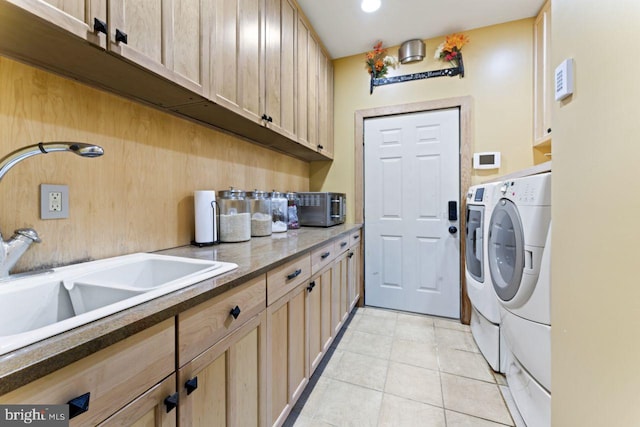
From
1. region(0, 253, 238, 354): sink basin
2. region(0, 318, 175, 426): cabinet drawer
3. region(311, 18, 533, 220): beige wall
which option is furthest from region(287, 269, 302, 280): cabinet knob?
region(311, 18, 533, 220): beige wall

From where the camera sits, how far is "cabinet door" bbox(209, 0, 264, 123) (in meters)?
1.28

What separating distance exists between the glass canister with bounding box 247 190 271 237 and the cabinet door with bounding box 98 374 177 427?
118cm

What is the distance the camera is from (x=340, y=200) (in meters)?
2.67

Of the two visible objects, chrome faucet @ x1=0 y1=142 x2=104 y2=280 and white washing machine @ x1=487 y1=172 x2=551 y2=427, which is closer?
chrome faucet @ x1=0 y1=142 x2=104 y2=280

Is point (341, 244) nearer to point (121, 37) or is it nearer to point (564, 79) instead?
point (564, 79)

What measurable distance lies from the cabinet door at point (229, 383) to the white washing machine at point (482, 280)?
152cm

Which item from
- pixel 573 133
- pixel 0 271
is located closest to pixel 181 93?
pixel 0 271

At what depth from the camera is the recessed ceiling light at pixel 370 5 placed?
207cm

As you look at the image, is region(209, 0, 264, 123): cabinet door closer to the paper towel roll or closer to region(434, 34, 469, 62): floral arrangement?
the paper towel roll

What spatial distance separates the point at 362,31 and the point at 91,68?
7.43 ft

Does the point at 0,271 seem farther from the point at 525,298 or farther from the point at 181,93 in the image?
the point at 525,298

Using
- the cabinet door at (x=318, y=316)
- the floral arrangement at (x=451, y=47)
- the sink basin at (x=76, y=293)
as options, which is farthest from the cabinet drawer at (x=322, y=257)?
the floral arrangement at (x=451, y=47)

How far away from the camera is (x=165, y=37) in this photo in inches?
39.9

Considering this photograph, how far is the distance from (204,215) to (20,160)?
2.43 feet
